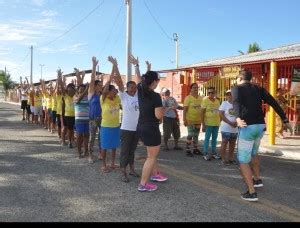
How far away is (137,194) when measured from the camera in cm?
650

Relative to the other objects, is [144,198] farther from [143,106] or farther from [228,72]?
[228,72]

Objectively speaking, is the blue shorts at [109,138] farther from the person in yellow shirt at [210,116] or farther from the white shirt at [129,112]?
the person in yellow shirt at [210,116]

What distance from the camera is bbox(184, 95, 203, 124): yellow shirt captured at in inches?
419

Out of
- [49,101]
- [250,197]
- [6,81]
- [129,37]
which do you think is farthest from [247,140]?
[6,81]

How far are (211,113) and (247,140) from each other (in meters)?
3.67

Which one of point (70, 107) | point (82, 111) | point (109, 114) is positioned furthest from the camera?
point (70, 107)

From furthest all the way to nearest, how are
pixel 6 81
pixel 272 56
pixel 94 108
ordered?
pixel 6 81 < pixel 272 56 < pixel 94 108

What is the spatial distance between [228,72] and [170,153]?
662cm

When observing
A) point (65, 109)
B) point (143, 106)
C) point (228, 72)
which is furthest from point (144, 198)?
point (228, 72)

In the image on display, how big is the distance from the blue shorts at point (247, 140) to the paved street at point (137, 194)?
0.60m

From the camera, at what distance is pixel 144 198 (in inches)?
247

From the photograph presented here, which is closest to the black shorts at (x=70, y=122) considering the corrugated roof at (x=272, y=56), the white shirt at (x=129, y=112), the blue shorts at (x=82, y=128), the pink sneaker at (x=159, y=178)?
the blue shorts at (x=82, y=128)

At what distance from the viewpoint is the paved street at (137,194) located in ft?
17.8

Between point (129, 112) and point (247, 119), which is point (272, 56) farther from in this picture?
point (247, 119)
